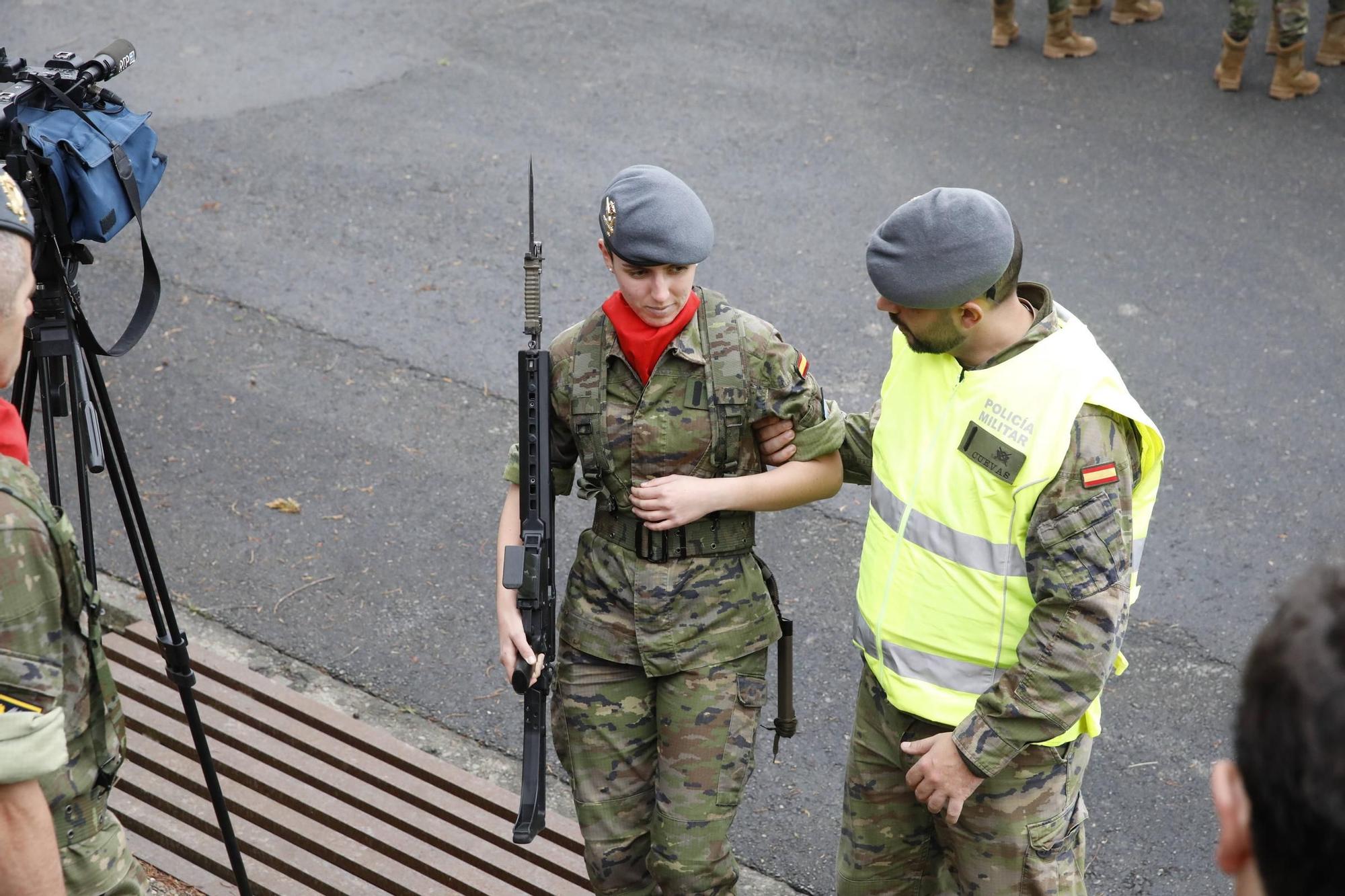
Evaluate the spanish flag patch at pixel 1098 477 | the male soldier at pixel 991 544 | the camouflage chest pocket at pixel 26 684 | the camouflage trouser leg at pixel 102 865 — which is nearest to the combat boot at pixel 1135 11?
the male soldier at pixel 991 544

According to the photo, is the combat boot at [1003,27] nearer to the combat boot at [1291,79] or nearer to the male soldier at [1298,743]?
the combat boot at [1291,79]

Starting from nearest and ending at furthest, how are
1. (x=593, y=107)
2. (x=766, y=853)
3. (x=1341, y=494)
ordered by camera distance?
1. (x=766, y=853)
2. (x=1341, y=494)
3. (x=593, y=107)

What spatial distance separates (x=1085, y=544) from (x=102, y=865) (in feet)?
6.52

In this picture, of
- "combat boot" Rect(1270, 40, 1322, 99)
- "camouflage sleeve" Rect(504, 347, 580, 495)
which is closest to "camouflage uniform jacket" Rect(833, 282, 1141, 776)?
"camouflage sleeve" Rect(504, 347, 580, 495)

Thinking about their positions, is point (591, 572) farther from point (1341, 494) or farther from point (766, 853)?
point (1341, 494)

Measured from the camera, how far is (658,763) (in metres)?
3.27

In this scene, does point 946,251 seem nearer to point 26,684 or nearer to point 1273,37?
point 26,684

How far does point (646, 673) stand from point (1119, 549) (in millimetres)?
1116

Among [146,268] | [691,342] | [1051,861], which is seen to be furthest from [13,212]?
[1051,861]

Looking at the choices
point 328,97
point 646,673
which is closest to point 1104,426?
point 646,673

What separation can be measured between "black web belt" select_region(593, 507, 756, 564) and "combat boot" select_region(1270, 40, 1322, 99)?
277 inches

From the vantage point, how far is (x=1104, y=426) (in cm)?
274

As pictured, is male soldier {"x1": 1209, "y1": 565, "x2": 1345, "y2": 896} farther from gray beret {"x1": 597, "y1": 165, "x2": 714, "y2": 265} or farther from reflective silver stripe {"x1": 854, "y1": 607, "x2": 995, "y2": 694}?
gray beret {"x1": 597, "y1": 165, "x2": 714, "y2": 265}

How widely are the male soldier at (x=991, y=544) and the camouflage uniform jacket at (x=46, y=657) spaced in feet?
5.33
